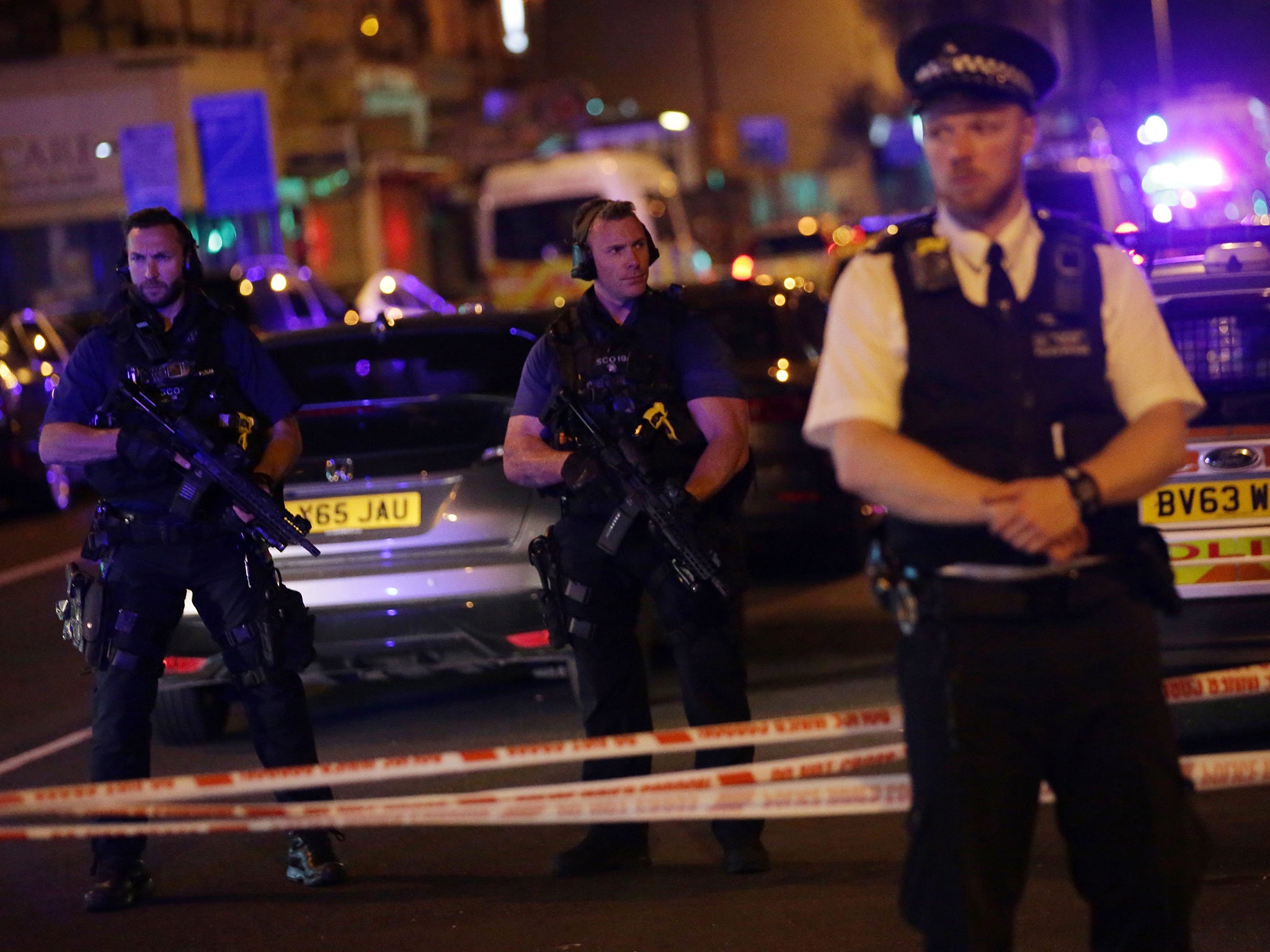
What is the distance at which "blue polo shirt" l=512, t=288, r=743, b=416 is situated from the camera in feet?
16.7

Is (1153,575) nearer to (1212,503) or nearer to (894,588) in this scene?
(894,588)

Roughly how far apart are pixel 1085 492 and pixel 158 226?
3.12m

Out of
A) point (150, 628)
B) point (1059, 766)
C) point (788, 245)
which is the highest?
point (788, 245)

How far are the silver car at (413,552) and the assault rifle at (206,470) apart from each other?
145 centimetres

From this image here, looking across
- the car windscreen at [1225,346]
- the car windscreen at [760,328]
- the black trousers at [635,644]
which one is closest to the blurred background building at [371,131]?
the car windscreen at [760,328]

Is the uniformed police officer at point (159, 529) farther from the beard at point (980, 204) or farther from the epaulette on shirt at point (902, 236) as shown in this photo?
the beard at point (980, 204)

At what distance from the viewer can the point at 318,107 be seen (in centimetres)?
3484

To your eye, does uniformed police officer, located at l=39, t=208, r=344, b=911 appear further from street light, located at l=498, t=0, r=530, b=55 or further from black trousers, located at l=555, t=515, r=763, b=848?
street light, located at l=498, t=0, r=530, b=55

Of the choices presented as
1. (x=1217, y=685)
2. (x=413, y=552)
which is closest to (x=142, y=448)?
(x=413, y=552)

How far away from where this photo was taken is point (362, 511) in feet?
21.8

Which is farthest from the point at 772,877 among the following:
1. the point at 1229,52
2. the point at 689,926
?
the point at 1229,52

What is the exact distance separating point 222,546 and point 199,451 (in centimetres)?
30

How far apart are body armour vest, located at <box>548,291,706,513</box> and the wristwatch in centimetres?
214

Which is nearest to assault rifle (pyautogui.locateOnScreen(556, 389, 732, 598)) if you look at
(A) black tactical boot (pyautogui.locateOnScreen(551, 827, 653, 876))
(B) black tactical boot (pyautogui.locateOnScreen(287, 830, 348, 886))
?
(A) black tactical boot (pyautogui.locateOnScreen(551, 827, 653, 876))
